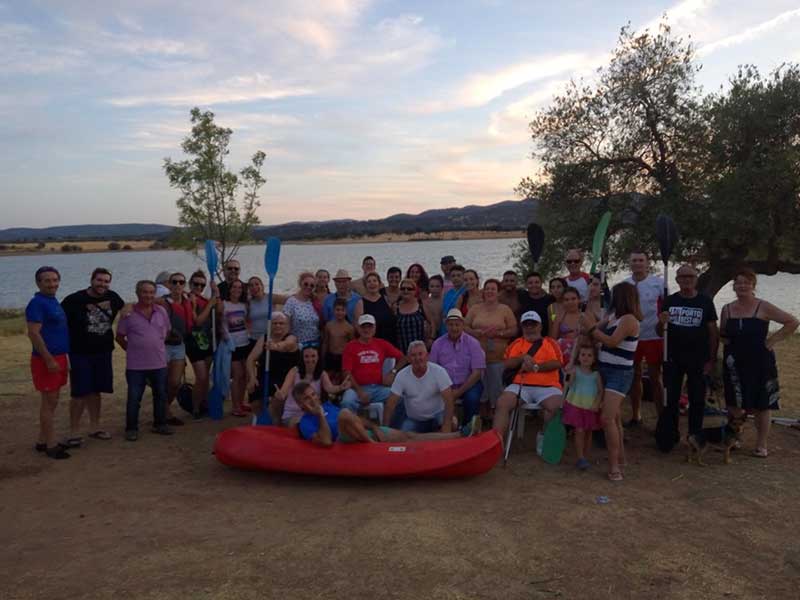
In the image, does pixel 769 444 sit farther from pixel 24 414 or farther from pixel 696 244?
pixel 24 414

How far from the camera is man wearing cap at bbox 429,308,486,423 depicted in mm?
5898

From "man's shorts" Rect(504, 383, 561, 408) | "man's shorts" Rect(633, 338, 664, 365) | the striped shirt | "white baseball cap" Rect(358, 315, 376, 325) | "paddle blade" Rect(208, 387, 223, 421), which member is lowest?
"paddle blade" Rect(208, 387, 223, 421)

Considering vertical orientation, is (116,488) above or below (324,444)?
below

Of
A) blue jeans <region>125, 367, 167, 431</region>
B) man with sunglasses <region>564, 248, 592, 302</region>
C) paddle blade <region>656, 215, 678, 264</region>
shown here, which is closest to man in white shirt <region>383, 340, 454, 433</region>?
man with sunglasses <region>564, 248, 592, 302</region>

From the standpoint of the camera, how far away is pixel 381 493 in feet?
15.7

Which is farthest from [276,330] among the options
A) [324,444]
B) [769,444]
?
[769,444]

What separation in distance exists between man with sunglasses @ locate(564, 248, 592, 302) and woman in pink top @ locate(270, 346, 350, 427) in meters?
2.60

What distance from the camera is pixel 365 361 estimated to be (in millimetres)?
6016

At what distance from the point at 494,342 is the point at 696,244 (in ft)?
15.6

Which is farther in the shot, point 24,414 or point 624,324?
point 24,414

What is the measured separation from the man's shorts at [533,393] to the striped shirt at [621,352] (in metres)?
0.67

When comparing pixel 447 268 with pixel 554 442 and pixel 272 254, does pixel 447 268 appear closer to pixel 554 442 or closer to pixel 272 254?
pixel 272 254

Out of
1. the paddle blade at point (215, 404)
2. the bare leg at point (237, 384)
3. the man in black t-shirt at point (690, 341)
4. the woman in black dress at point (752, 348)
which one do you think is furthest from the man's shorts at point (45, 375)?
the woman in black dress at point (752, 348)

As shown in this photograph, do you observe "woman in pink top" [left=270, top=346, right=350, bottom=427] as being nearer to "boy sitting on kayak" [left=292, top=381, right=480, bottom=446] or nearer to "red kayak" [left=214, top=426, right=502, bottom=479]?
"boy sitting on kayak" [left=292, top=381, right=480, bottom=446]
